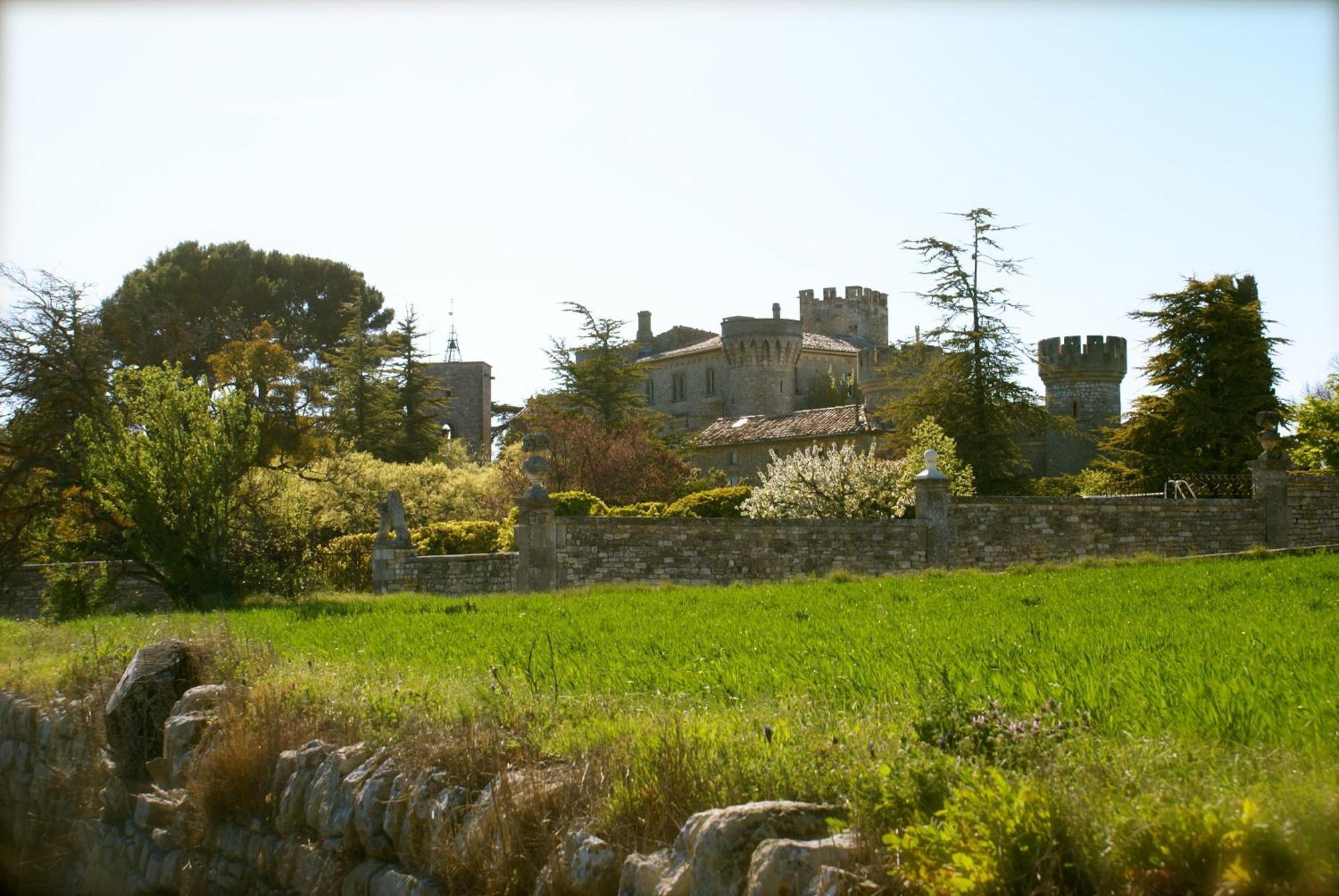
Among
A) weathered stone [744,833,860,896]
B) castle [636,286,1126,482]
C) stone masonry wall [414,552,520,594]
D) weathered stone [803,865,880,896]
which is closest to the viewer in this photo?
weathered stone [803,865,880,896]

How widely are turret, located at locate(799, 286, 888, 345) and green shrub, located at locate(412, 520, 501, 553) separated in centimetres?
5797

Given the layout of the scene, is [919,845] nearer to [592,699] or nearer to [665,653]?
[592,699]

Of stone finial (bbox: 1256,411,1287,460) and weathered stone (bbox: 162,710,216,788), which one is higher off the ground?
stone finial (bbox: 1256,411,1287,460)

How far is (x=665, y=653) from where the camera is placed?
9570 mm

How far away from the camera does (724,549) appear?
23.2 m

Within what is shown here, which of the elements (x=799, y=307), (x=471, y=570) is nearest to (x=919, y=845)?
(x=471, y=570)

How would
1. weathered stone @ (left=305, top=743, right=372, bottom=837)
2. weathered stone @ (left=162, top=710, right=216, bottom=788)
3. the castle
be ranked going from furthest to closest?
the castle < weathered stone @ (left=162, top=710, right=216, bottom=788) < weathered stone @ (left=305, top=743, right=372, bottom=837)

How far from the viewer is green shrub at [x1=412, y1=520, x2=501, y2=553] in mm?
27438

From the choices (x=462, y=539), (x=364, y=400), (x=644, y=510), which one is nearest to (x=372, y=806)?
(x=462, y=539)

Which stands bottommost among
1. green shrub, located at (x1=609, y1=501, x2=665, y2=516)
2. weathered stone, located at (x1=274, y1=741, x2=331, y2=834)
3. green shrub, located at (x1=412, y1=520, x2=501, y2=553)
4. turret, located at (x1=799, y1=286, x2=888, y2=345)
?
weathered stone, located at (x1=274, y1=741, x2=331, y2=834)

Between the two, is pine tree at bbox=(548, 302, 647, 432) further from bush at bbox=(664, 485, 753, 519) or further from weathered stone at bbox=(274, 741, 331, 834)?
weathered stone at bbox=(274, 741, 331, 834)

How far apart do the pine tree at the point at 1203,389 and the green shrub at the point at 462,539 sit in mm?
19740

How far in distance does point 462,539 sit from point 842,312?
59.8m

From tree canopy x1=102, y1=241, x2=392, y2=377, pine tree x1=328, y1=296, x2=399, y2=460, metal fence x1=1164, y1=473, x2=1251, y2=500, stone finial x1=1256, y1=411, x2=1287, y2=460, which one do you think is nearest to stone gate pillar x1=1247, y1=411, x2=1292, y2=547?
stone finial x1=1256, y1=411, x2=1287, y2=460
